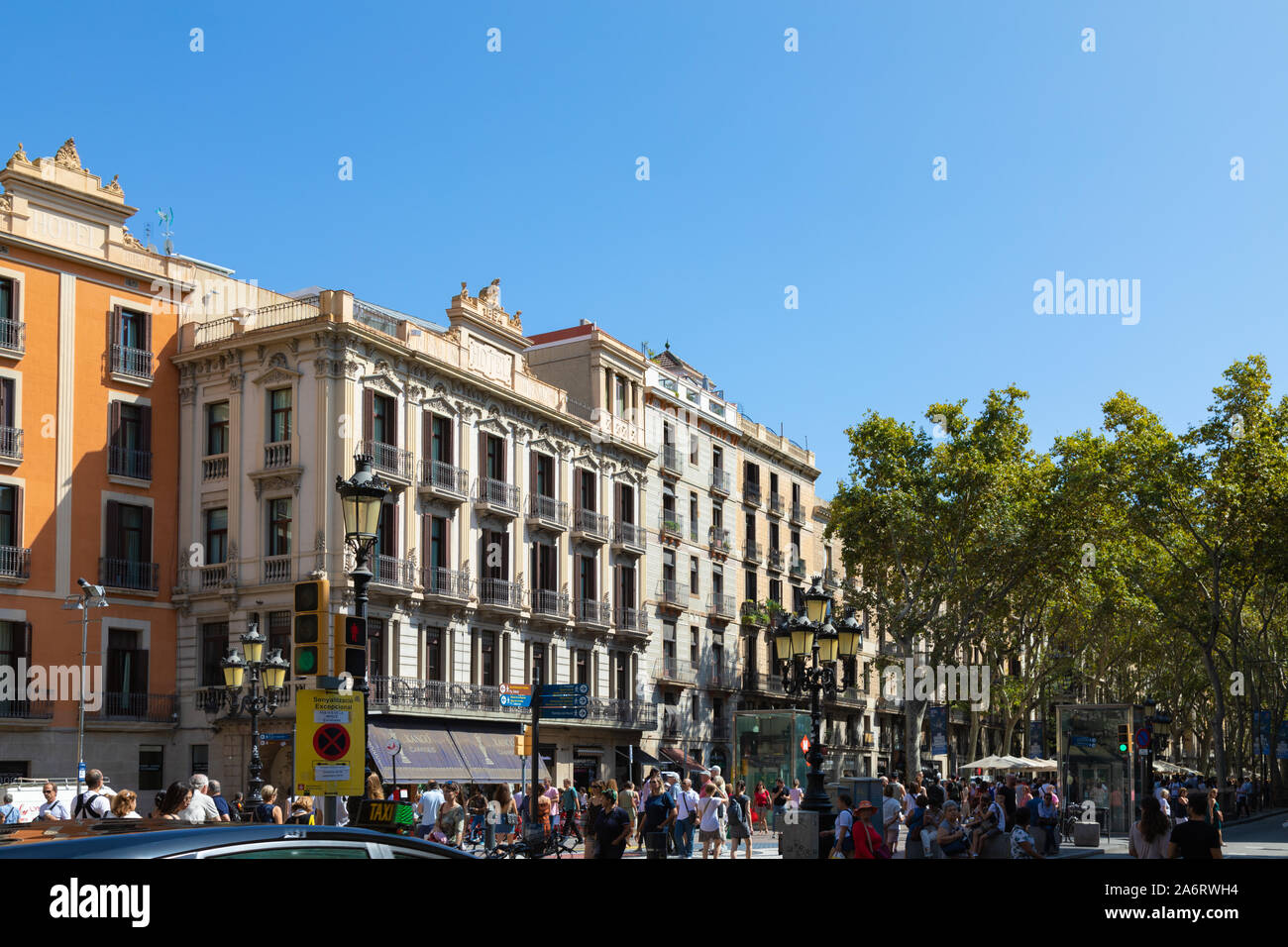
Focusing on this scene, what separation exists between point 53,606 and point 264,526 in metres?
5.73

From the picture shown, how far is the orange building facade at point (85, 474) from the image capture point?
3453cm

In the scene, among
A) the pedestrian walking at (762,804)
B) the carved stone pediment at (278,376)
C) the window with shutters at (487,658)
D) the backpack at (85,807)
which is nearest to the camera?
the backpack at (85,807)

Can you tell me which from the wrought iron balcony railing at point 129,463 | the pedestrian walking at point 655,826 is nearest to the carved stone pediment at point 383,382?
the wrought iron balcony railing at point 129,463

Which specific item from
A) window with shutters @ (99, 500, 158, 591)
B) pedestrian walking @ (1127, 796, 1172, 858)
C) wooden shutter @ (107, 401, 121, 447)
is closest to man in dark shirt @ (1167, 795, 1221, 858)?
pedestrian walking @ (1127, 796, 1172, 858)

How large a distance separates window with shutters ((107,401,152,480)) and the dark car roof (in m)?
33.9

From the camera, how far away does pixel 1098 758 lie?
32281 millimetres

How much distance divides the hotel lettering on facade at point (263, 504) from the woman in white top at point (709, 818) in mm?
14171

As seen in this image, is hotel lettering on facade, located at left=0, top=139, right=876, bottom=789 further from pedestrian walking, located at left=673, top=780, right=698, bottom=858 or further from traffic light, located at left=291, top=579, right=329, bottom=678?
traffic light, located at left=291, top=579, right=329, bottom=678

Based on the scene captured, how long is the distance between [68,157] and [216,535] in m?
10.9

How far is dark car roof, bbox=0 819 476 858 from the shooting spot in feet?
14.2

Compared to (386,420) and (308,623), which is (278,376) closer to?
(386,420)

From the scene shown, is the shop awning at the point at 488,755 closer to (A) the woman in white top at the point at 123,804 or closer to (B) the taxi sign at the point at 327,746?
(A) the woman in white top at the point at 123,804
